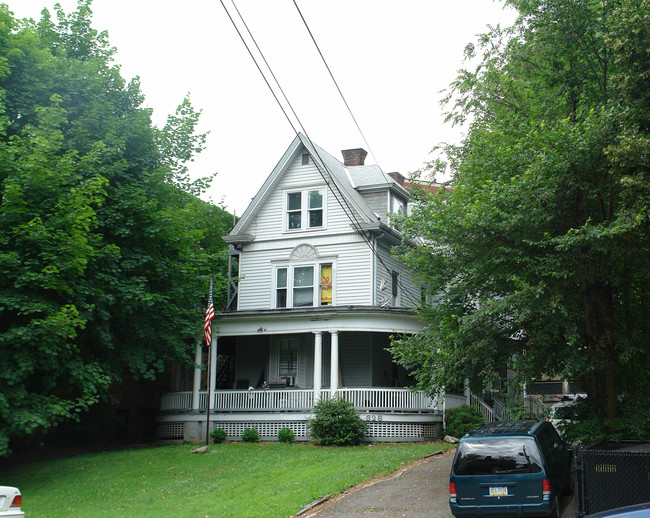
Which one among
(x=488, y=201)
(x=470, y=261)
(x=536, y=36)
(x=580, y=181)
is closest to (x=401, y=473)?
(x=470, y=261)

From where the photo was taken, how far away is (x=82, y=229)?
17391mm

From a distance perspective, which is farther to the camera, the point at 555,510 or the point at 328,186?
the point at 328,186

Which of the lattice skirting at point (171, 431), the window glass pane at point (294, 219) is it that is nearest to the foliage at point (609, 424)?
the lattice skirting at point (171, 431)

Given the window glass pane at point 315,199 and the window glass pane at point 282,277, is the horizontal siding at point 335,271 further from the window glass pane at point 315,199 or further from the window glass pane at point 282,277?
the window glass pane at point 315,199

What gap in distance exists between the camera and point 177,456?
62.8 ft

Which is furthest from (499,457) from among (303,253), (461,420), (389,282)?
(303,253)

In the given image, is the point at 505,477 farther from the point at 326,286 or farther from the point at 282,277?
the point at 282,277

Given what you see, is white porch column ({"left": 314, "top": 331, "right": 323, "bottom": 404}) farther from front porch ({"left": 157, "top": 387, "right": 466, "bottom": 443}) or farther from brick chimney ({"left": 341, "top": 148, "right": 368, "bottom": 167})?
brick chimney ({"left": 341, "top": 148, "right": 368, "bottom": 167})

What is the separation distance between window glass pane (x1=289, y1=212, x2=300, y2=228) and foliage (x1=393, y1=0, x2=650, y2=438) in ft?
35.4

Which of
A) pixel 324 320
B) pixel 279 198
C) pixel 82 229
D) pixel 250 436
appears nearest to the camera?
pixel 82 229

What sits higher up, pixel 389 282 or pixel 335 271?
pixel 335 271

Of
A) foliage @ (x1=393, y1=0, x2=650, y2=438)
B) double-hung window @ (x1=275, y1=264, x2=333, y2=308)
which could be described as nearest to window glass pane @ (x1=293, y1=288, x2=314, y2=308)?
double-hung window @ (x1=275, y1=264, x2=333, y2=308)

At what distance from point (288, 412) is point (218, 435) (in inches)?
98.5

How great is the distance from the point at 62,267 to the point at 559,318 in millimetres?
11339
